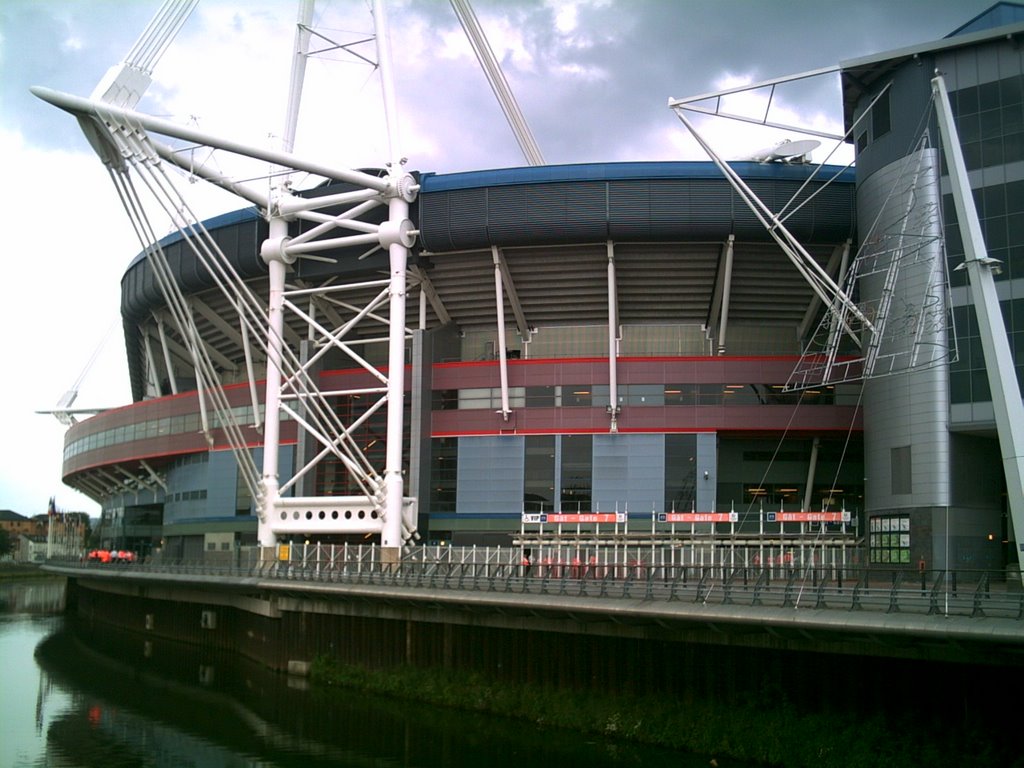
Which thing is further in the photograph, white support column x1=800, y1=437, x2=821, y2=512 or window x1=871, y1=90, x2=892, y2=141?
white support column x1=800, y1=437, x2=821, y2=512

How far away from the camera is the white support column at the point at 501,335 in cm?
5647

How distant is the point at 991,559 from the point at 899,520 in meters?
3.61

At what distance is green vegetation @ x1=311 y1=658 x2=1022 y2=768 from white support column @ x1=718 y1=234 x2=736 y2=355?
87.0ft

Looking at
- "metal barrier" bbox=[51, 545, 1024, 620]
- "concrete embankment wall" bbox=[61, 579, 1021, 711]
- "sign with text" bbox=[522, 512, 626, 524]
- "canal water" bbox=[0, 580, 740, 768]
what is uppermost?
"sign with text" bbox=[522, 512, 626, 524]

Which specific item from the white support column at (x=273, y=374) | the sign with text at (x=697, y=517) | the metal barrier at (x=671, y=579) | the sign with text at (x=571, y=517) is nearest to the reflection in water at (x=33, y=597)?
the white support column at (x=273, y=374)

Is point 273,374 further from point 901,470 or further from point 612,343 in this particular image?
point 901,470

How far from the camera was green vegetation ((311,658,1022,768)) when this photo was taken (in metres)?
25.6

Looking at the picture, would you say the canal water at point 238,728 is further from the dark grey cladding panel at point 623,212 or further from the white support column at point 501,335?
the dark grey cladding panel at point 623,212

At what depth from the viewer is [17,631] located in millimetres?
71625

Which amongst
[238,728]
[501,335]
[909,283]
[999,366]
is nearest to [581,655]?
[238,728]

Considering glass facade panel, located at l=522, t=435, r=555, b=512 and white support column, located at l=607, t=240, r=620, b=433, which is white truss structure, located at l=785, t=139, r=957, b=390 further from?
glass facade panel, located at l=522, t=435, r=555, b=512

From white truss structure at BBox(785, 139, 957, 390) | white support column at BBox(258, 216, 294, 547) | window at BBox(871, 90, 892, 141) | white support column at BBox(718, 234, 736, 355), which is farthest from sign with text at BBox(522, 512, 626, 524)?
window at BBox(871, 90, 892, 141)

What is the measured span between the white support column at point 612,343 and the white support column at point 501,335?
5.48m

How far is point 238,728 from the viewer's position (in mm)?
36594
